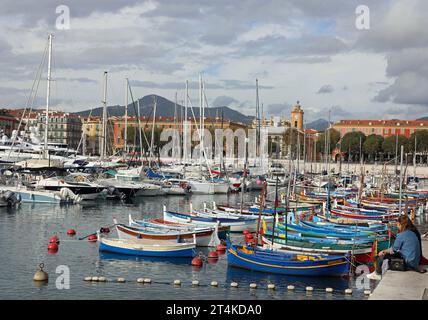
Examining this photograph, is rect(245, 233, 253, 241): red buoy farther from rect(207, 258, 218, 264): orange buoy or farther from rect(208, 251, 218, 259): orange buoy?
rect(207, 258, 218, 264): orange buoy

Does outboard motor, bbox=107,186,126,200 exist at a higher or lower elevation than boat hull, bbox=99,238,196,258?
higher

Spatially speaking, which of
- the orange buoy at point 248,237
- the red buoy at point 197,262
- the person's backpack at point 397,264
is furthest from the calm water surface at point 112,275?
the person's backpack at point 397,264

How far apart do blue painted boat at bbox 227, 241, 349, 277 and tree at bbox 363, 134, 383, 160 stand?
98.1 m

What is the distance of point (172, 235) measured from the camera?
25.3 m

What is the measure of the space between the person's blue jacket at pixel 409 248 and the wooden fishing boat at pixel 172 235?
14470mm

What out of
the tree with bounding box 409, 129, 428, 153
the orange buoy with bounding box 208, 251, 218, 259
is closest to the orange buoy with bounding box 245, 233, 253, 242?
the orange buoy with bounding box 208, 251, 218, 259

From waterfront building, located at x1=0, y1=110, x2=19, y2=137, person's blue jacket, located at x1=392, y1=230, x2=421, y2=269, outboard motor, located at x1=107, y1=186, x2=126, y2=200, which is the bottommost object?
outboard motor, located at x1=107, y1=186, x2=126, y2=200

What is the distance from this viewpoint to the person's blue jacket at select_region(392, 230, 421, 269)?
1149 cm

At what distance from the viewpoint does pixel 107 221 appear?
3547 centimetres

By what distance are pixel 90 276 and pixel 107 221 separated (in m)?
14.8

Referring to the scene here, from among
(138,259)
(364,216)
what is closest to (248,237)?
(138,259)
